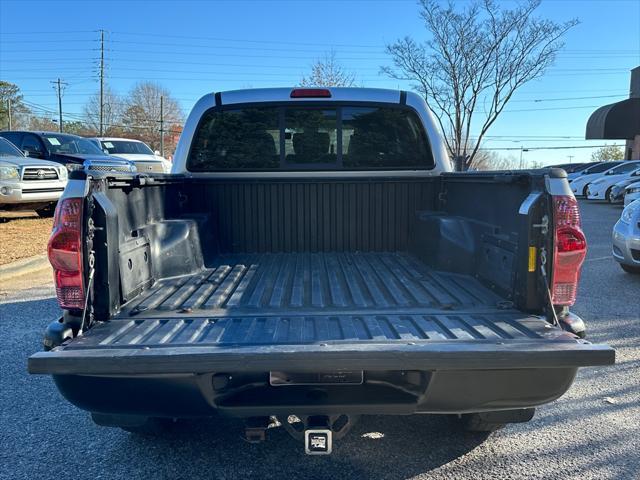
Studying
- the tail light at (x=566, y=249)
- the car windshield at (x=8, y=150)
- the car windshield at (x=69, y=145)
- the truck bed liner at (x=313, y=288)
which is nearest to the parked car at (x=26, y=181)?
the car windshield at (x=8, y=150)

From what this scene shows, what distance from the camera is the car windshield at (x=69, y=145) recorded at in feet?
42.5

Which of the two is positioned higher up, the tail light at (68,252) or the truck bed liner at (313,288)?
the tail light at (68,252)

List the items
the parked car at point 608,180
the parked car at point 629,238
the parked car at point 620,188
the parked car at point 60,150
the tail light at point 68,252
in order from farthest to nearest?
1. the parked car at point 608,180
2. the parked car at point 620,188
3. the parked car at point 60,150
4. the parked car at point 629,238
5. the tail light at point 68,252

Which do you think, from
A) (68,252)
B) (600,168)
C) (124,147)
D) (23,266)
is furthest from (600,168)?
(68,252)

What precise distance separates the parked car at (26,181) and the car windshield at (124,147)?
6.00 metres

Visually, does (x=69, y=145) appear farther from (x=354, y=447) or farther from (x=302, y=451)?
(x=354, y=447)

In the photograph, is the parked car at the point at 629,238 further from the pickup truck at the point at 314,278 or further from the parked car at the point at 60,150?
the parked car at the point at 60,150

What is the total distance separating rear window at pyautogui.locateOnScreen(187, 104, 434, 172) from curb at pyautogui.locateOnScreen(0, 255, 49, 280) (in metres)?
4.95

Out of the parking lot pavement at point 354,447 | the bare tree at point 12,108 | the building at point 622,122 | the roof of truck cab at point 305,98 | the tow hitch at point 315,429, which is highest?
Answer: the bare tree at point 12,108

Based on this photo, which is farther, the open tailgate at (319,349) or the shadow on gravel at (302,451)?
the shadow on gravel at (302,451)

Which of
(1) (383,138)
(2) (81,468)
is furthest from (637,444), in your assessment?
(2) (81,468)

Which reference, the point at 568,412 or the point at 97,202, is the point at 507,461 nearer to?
the point at 568,412

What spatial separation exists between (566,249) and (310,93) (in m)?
2.47

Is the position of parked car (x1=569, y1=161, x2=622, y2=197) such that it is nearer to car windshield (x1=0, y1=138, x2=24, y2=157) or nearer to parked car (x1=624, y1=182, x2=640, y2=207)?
parked car (x1=624, y1=182, x2=640, y2=207)
